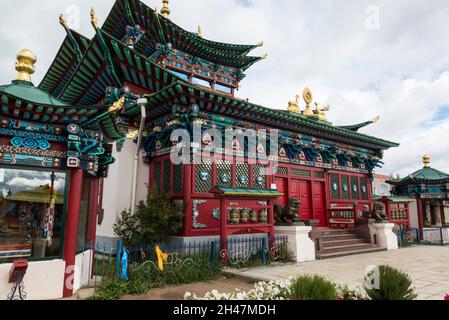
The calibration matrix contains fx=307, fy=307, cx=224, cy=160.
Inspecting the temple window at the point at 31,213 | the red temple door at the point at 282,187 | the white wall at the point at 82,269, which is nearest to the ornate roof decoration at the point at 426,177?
the red temple door at the point at 282,187

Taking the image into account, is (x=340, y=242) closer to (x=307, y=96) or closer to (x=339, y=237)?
(x=339, y=237)

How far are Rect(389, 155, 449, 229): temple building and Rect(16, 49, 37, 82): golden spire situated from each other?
18777mm

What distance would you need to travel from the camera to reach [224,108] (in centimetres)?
1048

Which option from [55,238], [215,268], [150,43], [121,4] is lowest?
[215,268]

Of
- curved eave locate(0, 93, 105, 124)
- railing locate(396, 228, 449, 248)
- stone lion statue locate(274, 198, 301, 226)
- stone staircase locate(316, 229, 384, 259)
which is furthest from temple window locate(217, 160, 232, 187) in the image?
railing locate(396, 228, 449, 248)

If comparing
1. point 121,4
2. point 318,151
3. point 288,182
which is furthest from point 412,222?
point 121,4

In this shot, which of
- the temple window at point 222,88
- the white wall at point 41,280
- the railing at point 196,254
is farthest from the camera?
the temple window at point 222,88

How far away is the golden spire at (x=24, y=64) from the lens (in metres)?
6.59

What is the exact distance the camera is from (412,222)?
1995 centimetres

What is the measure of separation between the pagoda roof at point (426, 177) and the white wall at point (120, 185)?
1497cm

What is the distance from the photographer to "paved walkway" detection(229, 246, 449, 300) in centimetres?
661

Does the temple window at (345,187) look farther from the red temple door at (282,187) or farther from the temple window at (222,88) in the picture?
the temple window at (222,88)

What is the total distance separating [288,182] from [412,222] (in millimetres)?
11992

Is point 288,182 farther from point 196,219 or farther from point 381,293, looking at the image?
point 381,293
